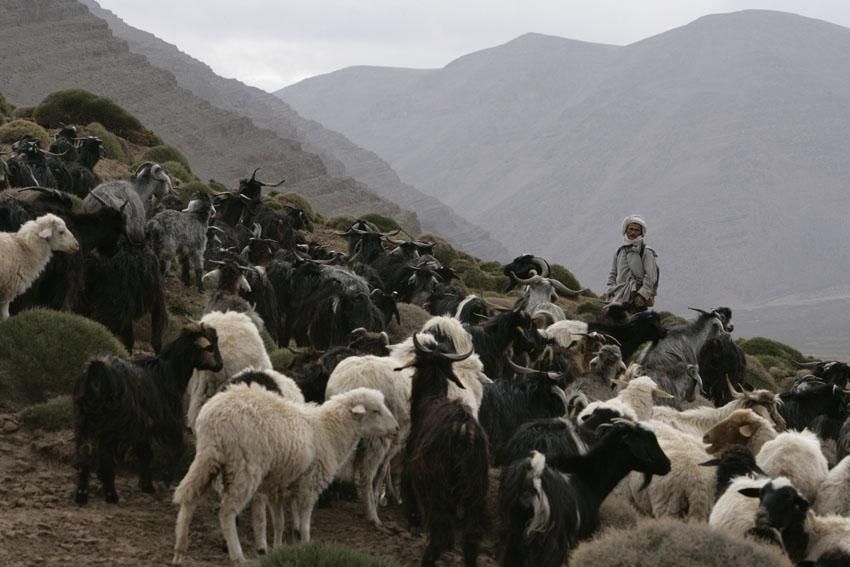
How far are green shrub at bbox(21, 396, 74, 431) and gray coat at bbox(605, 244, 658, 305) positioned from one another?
706 centimetres

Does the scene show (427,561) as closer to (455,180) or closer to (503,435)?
(503,435)

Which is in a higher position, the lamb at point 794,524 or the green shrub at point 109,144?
the green shrub at point 109,144

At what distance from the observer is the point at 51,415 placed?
10.2 metres

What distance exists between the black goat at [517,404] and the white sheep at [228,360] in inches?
80.3

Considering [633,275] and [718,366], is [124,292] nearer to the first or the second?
[633,275]

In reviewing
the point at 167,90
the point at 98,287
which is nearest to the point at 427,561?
the point at 98,287

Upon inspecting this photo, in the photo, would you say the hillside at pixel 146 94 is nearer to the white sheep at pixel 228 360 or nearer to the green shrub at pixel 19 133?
the green shrub at pixel 19 133

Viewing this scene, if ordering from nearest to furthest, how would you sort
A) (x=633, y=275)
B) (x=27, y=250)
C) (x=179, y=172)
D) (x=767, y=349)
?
(x=27, y=250) < (x=633, y=275) < (x=767, y=349) < (x=179, y=172)

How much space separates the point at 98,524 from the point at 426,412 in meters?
2.47

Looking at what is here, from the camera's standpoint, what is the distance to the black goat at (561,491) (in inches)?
304

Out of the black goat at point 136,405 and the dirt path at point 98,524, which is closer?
the dirt path at point 98,524

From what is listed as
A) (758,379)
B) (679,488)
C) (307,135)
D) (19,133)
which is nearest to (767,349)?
(758,379)

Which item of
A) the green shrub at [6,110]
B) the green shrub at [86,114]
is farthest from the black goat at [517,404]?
the green shrub at [6,110]

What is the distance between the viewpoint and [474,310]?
1493 cm
